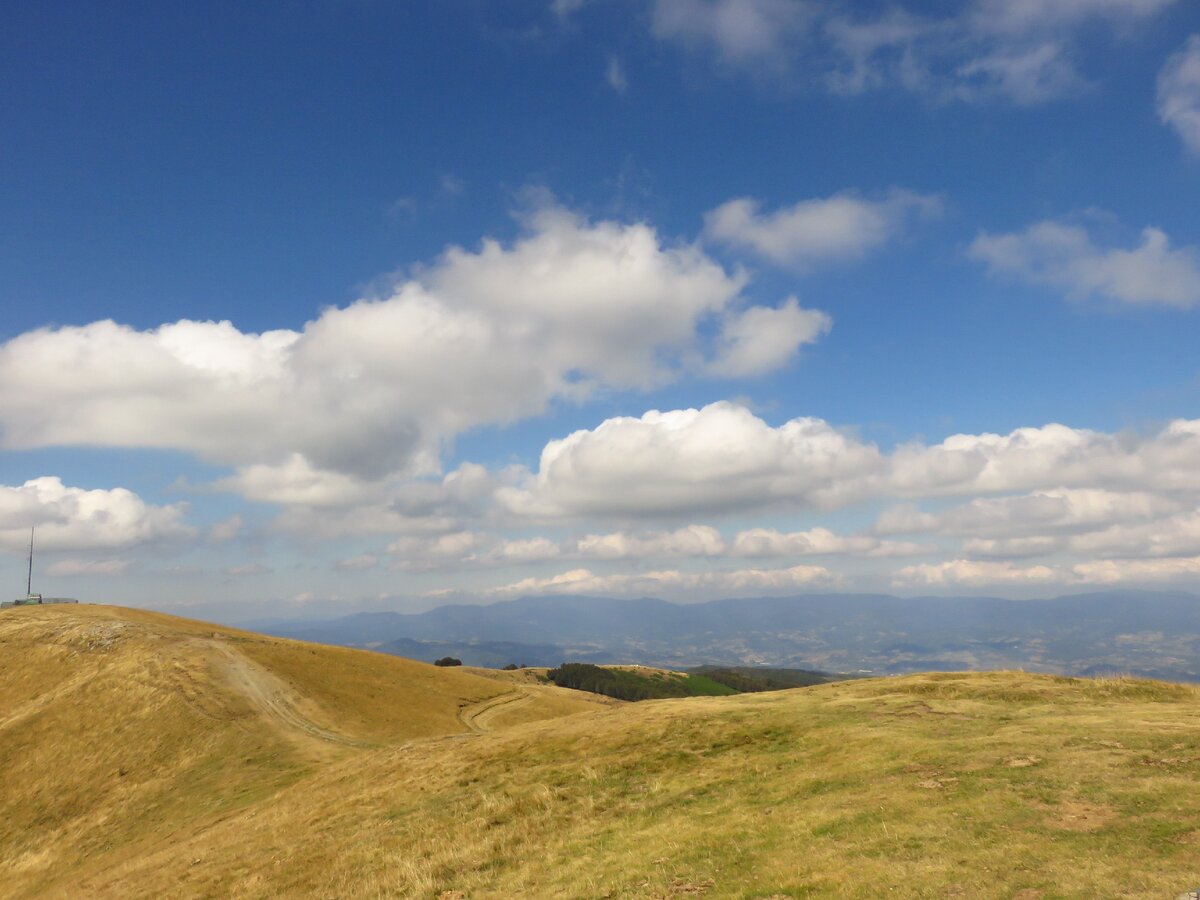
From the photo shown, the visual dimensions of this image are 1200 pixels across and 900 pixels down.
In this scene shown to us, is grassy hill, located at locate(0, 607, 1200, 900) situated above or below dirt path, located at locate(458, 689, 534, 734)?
above

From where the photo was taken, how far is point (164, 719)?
2394 inches

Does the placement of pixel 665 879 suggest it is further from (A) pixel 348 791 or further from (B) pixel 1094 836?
(A) pixel 348 791

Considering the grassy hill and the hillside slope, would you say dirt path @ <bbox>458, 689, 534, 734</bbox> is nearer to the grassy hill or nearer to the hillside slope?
the hillside slope

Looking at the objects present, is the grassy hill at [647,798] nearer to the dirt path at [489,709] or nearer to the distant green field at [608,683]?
the dirt path at [489,709]

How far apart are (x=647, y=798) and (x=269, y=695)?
5836cm

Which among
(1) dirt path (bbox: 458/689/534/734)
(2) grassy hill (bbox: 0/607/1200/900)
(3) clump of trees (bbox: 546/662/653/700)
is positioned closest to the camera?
(2) grassy hill (bbox: 0/607/1200/900)

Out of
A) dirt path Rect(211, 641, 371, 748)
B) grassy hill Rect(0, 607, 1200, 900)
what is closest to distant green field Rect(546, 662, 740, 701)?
dirt path Rect(211, 641, 371, 748)

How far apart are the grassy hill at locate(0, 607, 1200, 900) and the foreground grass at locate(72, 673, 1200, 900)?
12cm

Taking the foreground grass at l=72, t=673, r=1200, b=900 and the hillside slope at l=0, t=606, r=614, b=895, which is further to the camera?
the hillside slope at l=0, t=606, r=614, b=895

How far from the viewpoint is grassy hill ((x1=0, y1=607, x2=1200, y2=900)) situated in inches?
710

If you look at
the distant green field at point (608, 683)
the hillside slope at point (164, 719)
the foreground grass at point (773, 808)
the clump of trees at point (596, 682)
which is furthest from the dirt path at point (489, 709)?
the clump of trees at point (596, 682)

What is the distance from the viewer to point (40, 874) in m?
42.2

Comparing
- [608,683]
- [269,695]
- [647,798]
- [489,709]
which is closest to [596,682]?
[608,683]

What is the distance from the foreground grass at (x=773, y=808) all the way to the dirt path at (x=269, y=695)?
70.3ft
